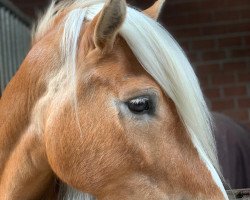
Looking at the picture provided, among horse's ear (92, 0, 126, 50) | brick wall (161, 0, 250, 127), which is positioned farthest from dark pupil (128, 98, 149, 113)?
brick wall (161, 0, 250, 127)

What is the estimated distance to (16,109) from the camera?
1.70 m

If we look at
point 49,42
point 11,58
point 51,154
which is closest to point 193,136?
point 51,154

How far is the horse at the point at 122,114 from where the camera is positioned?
1490mm

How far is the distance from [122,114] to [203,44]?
2.40 meters

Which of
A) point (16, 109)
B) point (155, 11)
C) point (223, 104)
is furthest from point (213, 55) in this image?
point (16, 109)

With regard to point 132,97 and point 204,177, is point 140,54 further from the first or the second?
point 204,177

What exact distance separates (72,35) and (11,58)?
1.61 m

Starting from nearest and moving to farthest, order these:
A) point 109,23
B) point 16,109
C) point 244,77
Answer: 1. point 109,23
2. point 16,109
3. point 244,77

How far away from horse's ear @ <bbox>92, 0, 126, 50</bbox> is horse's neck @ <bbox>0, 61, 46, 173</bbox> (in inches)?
9.3

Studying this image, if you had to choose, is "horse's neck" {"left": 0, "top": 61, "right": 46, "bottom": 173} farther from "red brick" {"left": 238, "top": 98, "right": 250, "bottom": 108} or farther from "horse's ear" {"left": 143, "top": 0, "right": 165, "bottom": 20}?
"red brick" {"left": 238, "top": 98, "right": 250, "bottom": 108}

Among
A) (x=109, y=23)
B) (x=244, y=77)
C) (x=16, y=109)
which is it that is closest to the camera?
(x=109, y=23)

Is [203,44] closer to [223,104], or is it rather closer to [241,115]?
[223,104]

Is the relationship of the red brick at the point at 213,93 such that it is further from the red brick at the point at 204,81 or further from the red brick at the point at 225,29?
the red brick at the point at 225,29

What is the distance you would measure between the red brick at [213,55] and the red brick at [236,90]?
201 mm
